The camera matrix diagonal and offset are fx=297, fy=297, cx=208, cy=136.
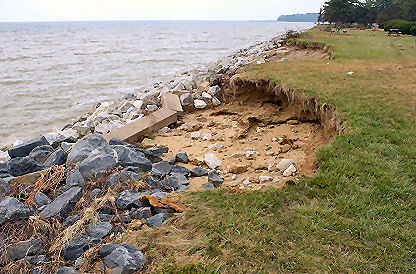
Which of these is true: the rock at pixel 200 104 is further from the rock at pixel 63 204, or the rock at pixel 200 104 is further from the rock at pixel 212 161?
the rock at pixel 63 204

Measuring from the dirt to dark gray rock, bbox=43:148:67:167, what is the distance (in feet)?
6.14

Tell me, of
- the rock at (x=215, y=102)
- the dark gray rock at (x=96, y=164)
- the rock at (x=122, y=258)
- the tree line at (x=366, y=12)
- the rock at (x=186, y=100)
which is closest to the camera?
the rock at (x=122, y=258)

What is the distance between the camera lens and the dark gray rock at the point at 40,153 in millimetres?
4938

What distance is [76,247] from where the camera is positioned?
2.89m

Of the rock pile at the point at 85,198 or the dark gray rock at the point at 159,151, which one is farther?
the dark gray rock at the point at 159,151

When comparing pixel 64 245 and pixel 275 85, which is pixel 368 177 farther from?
pixel 275 85

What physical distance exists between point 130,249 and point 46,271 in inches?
29.8

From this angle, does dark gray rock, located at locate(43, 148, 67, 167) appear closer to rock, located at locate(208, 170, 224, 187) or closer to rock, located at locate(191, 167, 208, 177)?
rock, located at locate(191, 167, 208, 177)

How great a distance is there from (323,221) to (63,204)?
2.91 metres

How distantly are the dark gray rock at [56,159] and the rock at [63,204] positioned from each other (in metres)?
1.13

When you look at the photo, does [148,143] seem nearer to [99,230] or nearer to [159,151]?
[159,151]

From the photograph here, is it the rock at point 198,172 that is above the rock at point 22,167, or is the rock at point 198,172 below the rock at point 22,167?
below

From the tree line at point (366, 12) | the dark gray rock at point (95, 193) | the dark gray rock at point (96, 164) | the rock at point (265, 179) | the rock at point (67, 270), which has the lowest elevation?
the rock at point (265, 179)

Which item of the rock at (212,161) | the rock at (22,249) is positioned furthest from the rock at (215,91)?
the rock at (22,249)
